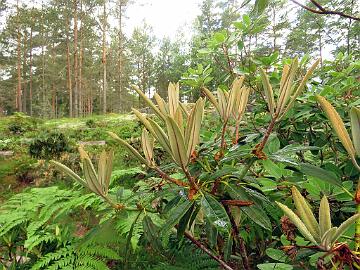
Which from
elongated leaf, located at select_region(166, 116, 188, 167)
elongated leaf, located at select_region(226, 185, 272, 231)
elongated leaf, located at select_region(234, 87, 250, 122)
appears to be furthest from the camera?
elongated leaf, located at select_region(234, 87, 250, 122)

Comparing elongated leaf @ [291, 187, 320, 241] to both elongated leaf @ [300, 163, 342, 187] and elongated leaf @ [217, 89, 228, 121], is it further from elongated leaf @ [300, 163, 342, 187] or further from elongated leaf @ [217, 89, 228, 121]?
elongated leaf @ [217, 89, 228, 121]

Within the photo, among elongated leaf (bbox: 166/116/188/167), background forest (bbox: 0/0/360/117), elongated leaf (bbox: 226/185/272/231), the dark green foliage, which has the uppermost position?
background forest (bbox: 0/0/360/117)

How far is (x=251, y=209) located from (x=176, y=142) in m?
0.28

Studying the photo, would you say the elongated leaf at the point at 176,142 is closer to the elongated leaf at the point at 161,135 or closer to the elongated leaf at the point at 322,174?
the elongated leaf at the point at 161,135

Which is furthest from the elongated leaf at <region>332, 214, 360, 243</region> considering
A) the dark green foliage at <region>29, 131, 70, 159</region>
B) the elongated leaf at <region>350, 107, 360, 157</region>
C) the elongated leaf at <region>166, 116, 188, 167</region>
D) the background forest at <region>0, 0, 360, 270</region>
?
the dark green foliage at <region>29, 131, 70, 159</region>

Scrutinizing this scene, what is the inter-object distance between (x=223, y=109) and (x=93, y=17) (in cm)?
2423

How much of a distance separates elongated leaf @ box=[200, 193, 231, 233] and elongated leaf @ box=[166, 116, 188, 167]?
0.36 feet

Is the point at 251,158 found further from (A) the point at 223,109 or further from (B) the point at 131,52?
(B) the point at 131,52

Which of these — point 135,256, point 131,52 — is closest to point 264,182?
point 135,256

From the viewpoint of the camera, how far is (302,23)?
22625 millimetres

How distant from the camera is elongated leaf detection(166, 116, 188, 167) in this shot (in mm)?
566

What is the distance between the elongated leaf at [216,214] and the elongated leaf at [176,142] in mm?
111

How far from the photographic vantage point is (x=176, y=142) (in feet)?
1.93

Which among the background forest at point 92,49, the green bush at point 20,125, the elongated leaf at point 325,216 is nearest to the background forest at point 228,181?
the elongated leaf at point 325,216
